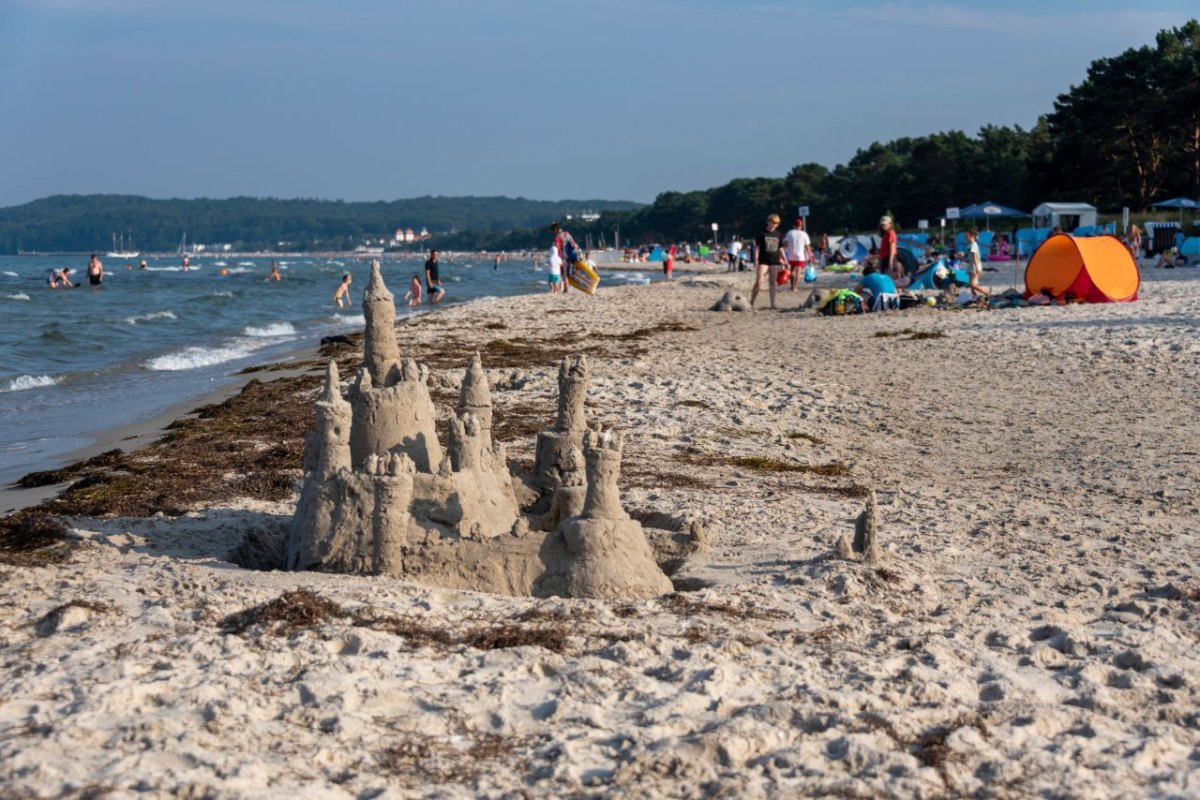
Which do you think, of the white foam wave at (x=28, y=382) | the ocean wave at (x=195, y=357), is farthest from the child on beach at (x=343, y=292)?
the white foam wave at (x=28, y=382)

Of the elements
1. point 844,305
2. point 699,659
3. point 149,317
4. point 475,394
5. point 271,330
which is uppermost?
point 475,394

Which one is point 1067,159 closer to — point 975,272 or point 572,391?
point 975,272

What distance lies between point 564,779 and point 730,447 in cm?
579

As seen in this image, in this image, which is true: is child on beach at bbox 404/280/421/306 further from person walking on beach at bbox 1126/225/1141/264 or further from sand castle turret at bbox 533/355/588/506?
sand castle turret at bbox 533/355/588/506

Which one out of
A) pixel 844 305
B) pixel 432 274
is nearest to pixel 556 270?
pixel 432 274

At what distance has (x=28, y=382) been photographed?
16.7 meters

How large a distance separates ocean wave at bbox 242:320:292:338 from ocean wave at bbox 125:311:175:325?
9.53 feet

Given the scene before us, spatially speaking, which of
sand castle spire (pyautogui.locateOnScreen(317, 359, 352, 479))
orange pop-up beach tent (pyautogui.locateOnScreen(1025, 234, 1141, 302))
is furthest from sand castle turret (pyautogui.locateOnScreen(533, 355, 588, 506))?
orange pop-up beach tent (pyautogui.locateOnScreen(1025, 234, 1141, 302))

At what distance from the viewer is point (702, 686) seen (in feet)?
13.4

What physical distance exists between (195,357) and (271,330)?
7118 mm

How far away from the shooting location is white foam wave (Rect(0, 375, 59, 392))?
1623cm

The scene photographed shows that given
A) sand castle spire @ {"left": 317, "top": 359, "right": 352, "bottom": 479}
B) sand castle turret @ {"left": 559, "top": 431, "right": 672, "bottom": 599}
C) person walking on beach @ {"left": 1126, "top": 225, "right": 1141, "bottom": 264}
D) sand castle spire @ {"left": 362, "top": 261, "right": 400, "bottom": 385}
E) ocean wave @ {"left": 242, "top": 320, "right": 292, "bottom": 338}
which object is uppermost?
person walking on beach @ {"left": 1126, "top": 225, "right": 1141, "bottom": 264}

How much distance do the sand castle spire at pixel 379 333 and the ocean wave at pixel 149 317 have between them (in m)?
24.5

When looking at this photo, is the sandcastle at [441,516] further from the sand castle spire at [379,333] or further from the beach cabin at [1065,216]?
the beach cabin at [1065,216]
